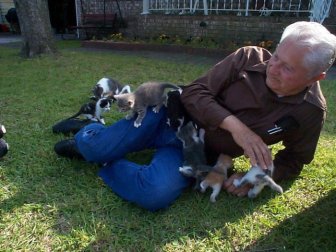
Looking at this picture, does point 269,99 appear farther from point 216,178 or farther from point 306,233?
point 306,233

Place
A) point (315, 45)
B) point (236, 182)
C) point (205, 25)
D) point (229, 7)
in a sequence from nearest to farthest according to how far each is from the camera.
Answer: point (315, 45)
point (236, 182)
point (205, 25)
point (229, 7)

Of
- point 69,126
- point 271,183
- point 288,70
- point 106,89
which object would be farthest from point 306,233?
point 106,89

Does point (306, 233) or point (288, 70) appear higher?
point (288, 70)

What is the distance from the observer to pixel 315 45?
183 cm

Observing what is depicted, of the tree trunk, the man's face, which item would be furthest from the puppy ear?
the tree trunk

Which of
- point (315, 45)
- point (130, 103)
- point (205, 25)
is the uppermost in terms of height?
point (315, 45)

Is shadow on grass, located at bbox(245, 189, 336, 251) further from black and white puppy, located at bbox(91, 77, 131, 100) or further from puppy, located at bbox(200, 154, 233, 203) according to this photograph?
black and white puppy, located at bbox(91, 77, 131, 100)

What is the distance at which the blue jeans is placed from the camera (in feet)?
7.32

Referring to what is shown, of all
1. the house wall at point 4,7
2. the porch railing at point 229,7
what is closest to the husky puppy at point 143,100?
the porch railing at point 229,7

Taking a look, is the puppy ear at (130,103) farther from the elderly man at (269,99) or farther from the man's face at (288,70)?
the man's face at (288,70)

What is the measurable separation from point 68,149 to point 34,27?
5513mm

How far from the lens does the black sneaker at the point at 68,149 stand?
2.74 meters

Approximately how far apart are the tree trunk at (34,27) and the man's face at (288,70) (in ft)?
21.3

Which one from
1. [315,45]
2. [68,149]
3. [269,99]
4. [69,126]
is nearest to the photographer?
[315,45]
